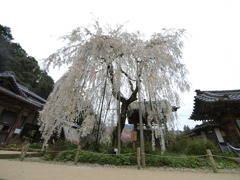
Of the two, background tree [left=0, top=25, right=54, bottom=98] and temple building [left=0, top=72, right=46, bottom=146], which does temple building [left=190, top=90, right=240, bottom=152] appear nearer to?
temple building [left=0, top=72, right=46, bottom=146]

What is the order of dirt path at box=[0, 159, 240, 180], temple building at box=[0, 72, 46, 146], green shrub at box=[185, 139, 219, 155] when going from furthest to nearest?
1. temple building at box=[0, 72, 46, 146]
2. green shrub at box=[185, 139, 219, 155]
3. dirt path at box=[0, 159, 240, 180]

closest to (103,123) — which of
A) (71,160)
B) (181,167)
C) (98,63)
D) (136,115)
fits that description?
(71,160)

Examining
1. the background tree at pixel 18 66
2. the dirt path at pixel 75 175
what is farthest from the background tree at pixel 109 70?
the background tree at pixel 18 66

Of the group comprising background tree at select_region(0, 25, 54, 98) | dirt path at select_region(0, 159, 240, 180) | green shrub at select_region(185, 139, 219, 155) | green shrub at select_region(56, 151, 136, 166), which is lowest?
dirt path at select_region(0, 159, 240, 180)

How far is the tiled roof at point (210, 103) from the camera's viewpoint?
5873 mm

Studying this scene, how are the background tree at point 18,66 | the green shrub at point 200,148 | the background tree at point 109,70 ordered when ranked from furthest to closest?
1. the background tree at point 18,66
2. the green shrub at point 200,148
3. the background tree at point 109,70

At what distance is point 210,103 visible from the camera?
240 inches

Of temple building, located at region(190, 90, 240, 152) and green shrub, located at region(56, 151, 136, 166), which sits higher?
temple building, located at region(190, 90, 240, 152)

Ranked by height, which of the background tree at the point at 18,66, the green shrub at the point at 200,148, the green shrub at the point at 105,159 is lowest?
the green shrub at the point at 105,159

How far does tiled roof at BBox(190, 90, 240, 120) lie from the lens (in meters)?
5.87

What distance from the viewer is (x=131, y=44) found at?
607 cm

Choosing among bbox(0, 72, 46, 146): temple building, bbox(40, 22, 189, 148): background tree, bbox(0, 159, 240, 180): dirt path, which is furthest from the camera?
bbox(0, 72, 46, 146): temple building

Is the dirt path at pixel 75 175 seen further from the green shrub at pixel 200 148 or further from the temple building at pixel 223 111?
the green shrub at pixel 200 148

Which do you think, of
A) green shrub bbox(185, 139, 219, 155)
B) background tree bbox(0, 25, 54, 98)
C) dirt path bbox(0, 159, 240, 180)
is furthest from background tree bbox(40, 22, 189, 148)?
background tree bbox(0, 25, 54, 98)
